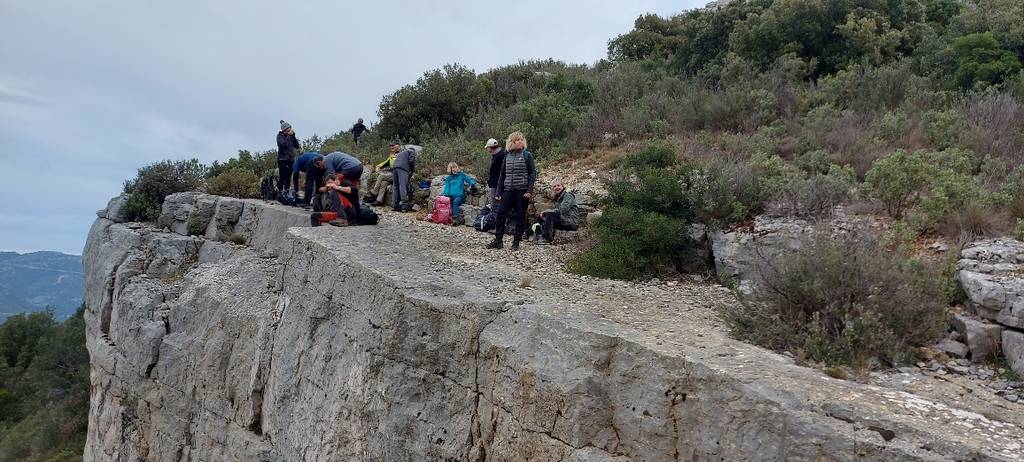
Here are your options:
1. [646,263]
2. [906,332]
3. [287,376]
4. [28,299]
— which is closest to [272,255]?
[287,376]

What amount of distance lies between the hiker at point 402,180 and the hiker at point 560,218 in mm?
3960

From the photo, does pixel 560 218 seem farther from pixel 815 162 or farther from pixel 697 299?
pixel 815 162

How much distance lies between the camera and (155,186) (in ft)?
49.1

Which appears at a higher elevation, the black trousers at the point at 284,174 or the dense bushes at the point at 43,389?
the black trousers at the point at 284,174

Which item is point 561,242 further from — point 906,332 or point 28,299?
point 28,299

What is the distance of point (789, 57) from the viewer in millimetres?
15156

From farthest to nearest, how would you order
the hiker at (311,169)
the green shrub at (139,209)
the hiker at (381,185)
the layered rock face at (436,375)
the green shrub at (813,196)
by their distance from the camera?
1. the green shrub at (139,209)
2. the hiker at (381,185)
3. the hiker at (311,169)
4. the green shrub at (813,196)
5. the layered rock face at (436,375)

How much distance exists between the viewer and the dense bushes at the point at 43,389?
17.1m

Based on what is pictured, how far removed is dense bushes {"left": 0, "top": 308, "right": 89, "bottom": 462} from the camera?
17.1 metres

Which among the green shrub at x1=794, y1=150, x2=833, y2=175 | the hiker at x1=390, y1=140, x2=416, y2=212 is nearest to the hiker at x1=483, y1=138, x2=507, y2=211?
the hiker at x1=390, y1=140, x2=416, y2=212

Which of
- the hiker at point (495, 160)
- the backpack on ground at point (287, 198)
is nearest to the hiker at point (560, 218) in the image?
the hiker at point (495, 160)

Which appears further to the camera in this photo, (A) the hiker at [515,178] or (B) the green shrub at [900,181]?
(A) the hiker at [515,178]

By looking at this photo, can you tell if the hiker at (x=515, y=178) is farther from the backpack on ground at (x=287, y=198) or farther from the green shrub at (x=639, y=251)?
the backpack on ground at (x=287, y=198)

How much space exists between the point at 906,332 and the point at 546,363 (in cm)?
280
